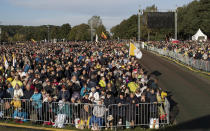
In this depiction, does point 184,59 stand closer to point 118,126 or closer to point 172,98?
point 172,98

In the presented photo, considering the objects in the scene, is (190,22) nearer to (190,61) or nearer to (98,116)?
(190,61)

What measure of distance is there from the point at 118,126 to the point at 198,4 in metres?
91.4

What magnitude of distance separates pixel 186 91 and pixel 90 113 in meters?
8.62

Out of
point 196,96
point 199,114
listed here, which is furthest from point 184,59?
point 199,114

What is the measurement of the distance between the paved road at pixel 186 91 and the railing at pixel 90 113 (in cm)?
144

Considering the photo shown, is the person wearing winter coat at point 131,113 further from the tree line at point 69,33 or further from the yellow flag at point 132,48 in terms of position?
the tree line at point 69,33

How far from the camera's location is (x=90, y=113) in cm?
1084

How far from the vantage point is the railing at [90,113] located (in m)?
10.6

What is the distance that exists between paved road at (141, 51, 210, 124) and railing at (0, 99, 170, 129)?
1.44m

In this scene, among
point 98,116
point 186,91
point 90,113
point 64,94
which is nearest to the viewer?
point 98,116

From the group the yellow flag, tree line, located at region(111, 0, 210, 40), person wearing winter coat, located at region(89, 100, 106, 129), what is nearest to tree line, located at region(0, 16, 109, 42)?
tree line, located at region(111, 0, 210, 40)

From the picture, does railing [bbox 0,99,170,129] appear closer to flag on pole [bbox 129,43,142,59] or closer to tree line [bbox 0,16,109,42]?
flag on pole [bbox 129,43,142,59]

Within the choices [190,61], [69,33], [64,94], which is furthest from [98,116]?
[69,33]

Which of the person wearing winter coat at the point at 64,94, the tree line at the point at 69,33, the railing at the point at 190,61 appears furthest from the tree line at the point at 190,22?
the person wearing winter coat at the point at 64,94
